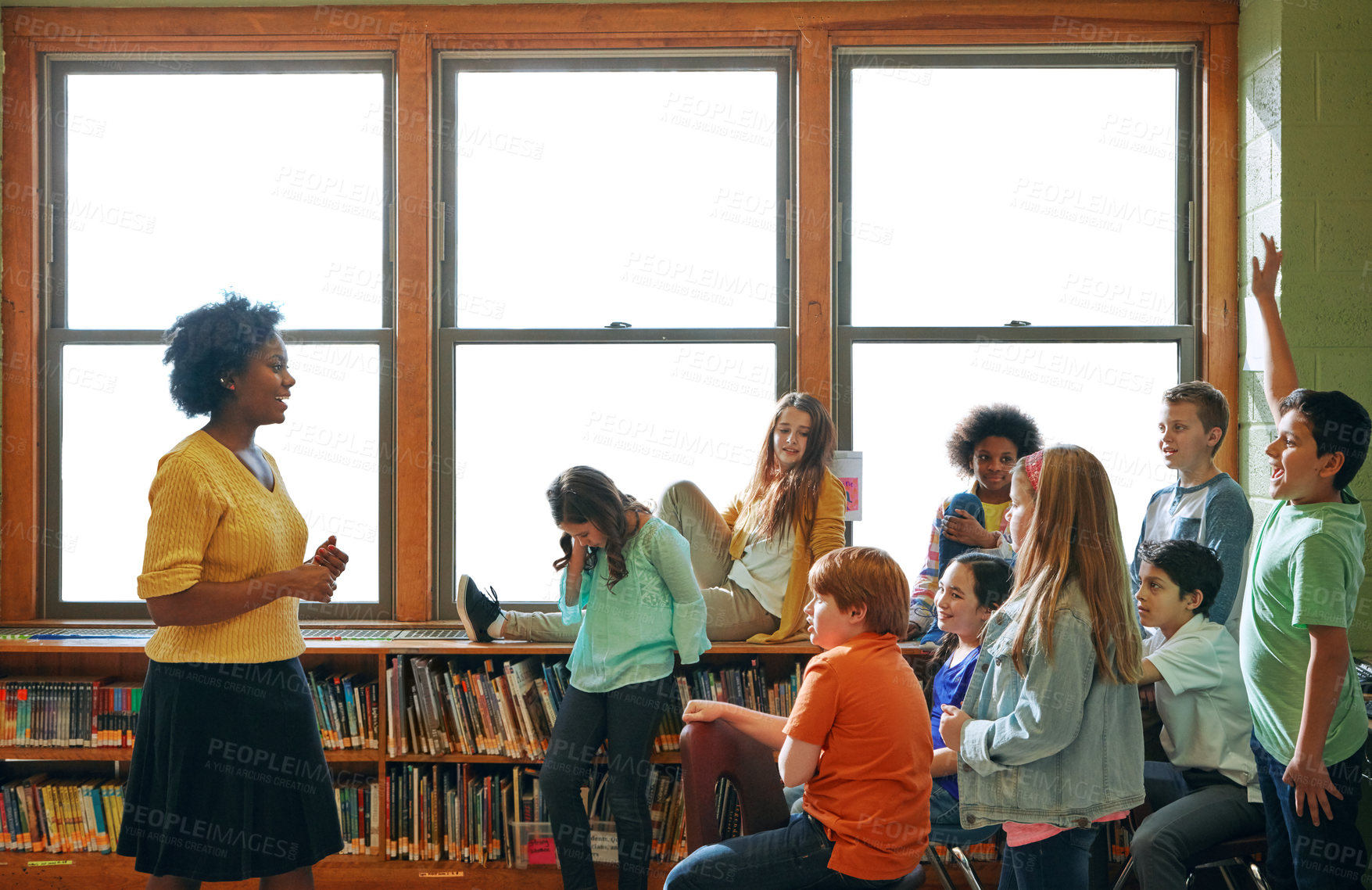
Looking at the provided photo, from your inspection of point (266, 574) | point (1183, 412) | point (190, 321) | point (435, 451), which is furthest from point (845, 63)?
point (266, 574)

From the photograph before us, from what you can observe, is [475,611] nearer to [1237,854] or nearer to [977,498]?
[977,498]

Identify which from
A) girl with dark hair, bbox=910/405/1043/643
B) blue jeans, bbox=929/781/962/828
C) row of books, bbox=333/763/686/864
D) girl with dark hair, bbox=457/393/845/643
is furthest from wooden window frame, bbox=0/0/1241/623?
blue jeans, bbox=929/781/962/828

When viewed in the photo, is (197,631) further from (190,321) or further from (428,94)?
(428,94)

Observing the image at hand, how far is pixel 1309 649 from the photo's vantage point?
1.95 meters

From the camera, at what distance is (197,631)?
5.83ft

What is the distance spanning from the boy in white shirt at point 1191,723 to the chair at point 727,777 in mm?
573

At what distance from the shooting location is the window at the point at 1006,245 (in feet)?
10.8

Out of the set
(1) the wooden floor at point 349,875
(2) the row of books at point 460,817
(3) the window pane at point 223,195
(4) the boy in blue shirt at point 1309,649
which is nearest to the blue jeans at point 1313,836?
(4) the boy in blue shirt at point 1309,649

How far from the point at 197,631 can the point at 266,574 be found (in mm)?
158

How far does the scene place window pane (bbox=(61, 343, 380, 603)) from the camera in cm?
332

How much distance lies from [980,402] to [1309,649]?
4.77 feet

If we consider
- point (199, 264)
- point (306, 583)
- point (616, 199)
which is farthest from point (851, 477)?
point (199, 264)

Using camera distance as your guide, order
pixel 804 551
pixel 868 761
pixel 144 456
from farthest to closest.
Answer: pixel 144 456 → pixel 804 551 → pixel 868 761

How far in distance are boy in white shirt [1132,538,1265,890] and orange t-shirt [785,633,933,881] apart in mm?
722
